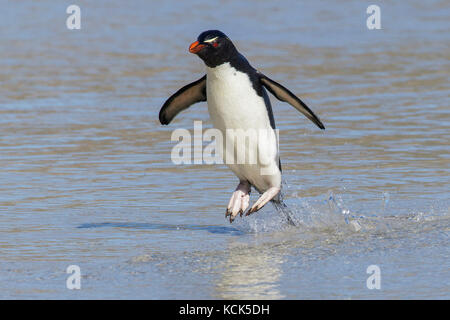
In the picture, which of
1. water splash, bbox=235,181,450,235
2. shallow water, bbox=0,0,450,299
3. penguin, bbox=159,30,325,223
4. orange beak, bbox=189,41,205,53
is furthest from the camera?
water splash, bbox=235,181,450,235

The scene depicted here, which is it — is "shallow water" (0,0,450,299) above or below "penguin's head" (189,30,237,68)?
below

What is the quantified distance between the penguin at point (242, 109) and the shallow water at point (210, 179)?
23 centimetres

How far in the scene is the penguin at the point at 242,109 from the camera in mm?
5469

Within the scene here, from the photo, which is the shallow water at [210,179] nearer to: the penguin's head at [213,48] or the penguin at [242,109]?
the penguin at [242,109]

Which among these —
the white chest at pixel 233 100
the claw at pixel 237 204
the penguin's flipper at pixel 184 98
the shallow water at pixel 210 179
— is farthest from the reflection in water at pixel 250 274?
the penguin's flipper at pixel 184 98

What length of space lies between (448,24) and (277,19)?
2.70m

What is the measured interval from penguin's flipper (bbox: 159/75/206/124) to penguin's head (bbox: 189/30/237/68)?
0.39 metres

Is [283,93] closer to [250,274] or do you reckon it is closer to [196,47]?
[196,47]

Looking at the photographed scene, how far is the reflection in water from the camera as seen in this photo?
14.1 feet

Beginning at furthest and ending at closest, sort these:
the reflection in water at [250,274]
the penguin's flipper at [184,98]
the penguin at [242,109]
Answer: the penguin's flipper at [184,98] < the penguin at [242,109] < the reflection in water at [250,274]

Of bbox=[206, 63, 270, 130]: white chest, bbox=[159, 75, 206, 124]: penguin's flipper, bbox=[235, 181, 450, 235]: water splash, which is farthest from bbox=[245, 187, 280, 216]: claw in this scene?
bbox=[159, 75, 206, 124]: penguin's flipper

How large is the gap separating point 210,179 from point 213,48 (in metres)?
1.74

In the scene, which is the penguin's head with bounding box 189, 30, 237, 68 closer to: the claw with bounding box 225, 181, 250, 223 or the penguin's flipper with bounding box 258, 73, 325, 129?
the penguin's flipper with bounding box 258, 73, 325, 129

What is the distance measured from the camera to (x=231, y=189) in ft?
22.0
